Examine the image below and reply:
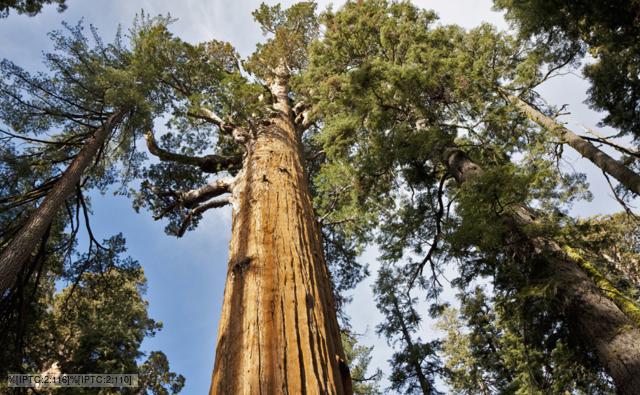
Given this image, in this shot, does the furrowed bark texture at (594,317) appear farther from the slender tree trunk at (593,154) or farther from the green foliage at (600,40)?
the green foliage at (600,40)

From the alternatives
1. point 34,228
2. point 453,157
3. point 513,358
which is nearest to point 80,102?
point 34,228

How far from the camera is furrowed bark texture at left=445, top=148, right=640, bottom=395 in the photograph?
3467 mm

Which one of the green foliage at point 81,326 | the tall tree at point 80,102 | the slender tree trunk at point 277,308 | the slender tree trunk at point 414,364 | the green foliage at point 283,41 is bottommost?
the slender tree trunk at point 277,308

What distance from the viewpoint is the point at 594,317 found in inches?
154

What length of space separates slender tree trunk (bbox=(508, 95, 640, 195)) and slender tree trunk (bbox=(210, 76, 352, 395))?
241 inches

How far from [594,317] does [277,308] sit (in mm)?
3914

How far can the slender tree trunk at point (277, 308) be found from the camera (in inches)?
60.3

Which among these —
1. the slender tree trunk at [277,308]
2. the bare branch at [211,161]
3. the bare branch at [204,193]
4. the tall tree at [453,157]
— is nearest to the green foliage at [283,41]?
the tall tree at [453,157]

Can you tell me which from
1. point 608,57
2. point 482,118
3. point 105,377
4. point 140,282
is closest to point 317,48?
point 482,118

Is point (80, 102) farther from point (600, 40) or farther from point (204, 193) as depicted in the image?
point (600, 40)

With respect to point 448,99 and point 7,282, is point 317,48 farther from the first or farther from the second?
point 7,282

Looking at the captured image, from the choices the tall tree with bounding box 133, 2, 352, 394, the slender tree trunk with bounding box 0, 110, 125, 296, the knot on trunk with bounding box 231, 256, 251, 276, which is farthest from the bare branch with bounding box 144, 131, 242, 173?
the knot on trunk with bounding box 231, 256, 251, 276

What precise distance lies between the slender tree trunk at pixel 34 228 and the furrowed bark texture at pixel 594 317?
24.9 ft

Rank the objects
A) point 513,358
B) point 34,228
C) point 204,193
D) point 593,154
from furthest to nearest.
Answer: point 513,358
point 593,154
point 34,228
point 204,193
